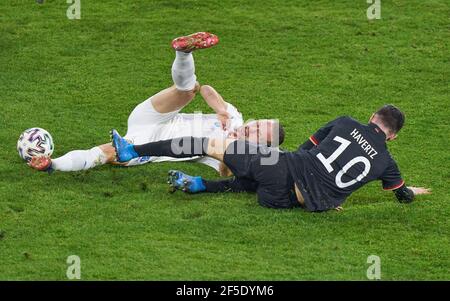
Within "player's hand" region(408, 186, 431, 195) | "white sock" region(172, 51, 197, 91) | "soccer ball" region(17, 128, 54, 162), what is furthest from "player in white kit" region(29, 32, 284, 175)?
"player's hand" region(408, 186, 431, 195)

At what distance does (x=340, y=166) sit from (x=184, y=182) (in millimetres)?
1513

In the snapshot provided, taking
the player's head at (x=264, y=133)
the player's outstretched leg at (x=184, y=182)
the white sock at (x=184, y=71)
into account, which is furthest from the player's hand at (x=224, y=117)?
the player's outstretched leg at (x=184, y=182)

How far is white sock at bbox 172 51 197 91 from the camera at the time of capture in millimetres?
10772

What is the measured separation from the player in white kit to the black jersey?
756 mm

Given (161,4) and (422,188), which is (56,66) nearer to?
(161,4)

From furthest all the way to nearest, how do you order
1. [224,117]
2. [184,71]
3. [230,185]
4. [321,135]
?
[224,117] → [184,71] → [230,185] → [321,135]

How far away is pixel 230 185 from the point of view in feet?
34.0

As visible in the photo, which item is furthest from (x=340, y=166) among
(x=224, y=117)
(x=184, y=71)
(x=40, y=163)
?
(x=40, y=163)

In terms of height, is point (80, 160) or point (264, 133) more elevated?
point (264, 133)

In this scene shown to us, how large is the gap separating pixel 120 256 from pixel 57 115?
4156mm

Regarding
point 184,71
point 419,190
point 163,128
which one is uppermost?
point 184,71

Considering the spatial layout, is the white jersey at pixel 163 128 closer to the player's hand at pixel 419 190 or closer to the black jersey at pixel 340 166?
the black jersey at pixel 340 166

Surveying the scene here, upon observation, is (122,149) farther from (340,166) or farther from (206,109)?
(206,109)
